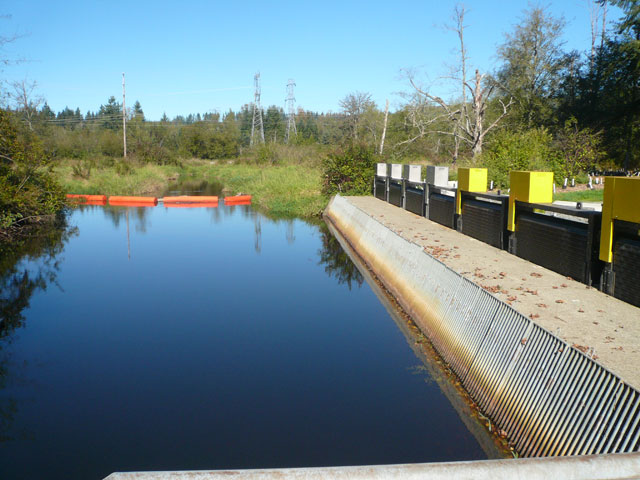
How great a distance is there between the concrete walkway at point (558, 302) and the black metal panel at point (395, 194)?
7118 millimetres

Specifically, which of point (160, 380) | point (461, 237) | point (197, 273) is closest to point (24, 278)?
point (197, 273)

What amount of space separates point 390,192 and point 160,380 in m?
14.9

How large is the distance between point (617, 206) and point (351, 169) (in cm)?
1846

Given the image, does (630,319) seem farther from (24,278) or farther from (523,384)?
(24,278)

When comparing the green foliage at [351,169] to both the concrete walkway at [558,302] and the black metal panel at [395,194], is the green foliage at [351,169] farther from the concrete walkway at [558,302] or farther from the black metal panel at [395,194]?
the concrete walkway at [558,302]

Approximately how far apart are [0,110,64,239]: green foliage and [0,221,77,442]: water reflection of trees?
88cm

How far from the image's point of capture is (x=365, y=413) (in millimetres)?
6375

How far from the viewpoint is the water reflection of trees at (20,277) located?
7.55 metres

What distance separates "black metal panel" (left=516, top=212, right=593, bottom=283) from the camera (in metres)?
8.04

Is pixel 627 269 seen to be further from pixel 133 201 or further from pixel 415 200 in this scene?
pixel 133 201

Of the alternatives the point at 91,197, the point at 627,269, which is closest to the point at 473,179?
the point at 627,269

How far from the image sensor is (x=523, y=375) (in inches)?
213

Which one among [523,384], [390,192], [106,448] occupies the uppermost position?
[390,192]

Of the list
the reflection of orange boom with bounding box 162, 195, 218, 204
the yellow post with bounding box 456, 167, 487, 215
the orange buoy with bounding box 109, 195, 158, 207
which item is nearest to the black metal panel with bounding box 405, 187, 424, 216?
the yellow post with bounding box 456, 167, 487, 215
